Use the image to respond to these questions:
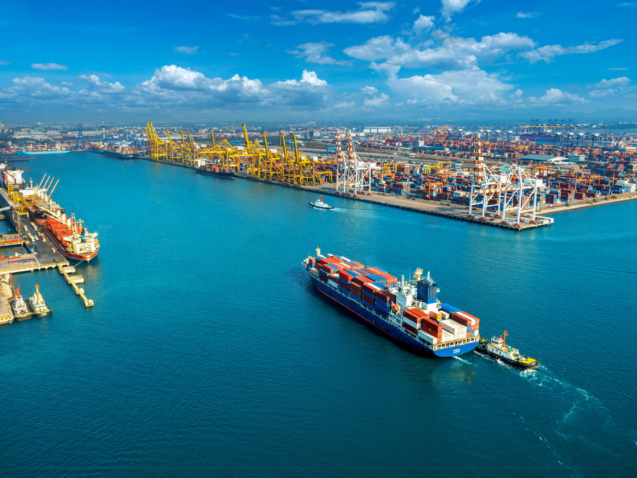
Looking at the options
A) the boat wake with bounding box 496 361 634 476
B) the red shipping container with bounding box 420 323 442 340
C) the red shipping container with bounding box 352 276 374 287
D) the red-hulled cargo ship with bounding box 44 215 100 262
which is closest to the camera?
the boat wake with bounding box 496 361 634 476

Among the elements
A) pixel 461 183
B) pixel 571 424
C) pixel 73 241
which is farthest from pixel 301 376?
pixel 461 183

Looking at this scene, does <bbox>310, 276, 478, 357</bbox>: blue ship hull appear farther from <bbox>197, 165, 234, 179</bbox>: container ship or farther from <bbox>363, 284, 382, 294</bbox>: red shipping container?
<bbox>197, 165, 234, 179</bbox>: container ship

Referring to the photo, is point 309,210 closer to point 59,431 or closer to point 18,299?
point 18,299

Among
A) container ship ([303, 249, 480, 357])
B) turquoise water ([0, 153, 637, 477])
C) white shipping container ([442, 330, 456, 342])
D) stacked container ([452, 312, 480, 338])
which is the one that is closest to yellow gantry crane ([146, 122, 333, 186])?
turquoise water ([0, 153, 637, 477])

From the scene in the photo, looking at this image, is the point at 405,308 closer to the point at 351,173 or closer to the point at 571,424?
the point at 571,424

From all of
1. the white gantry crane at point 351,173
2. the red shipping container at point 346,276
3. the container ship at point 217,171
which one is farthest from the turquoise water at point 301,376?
the container ship at point 217,171

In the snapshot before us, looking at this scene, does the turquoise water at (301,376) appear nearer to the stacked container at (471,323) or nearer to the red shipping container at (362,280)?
the stacked container at (471,323)
